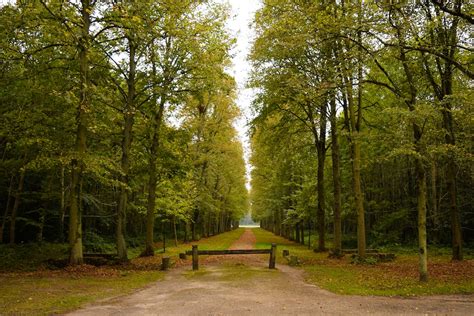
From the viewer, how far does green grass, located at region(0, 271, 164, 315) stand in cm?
843

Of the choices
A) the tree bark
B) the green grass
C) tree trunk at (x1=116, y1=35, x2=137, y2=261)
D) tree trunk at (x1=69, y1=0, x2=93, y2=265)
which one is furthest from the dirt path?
the tree bark

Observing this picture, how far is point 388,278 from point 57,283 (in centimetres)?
1112

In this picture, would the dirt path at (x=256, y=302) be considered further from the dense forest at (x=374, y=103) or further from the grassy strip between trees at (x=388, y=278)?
the dense forest at (x=374, y=103)

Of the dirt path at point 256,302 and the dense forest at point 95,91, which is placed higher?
the dense forest at point 95,91

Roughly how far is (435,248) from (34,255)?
23547 mm

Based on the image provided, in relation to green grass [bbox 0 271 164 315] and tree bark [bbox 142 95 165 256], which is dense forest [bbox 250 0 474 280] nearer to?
tree bark [bbox 142 95 165 256]

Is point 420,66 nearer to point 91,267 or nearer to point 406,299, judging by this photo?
point 406,299

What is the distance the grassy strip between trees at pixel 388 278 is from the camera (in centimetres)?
1079

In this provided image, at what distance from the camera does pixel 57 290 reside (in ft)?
34.6

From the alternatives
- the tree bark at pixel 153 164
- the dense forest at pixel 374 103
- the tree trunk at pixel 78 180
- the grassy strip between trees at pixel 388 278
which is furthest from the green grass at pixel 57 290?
the dense forest at pixel 374 103

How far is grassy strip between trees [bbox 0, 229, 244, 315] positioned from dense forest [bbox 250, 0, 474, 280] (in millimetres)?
9578

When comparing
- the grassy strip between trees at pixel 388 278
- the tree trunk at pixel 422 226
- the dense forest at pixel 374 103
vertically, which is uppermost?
the dense forest at pixel 374 103

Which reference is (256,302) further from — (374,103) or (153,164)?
(374,103)

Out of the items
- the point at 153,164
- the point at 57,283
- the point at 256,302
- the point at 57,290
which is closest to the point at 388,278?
the point at 256,302
